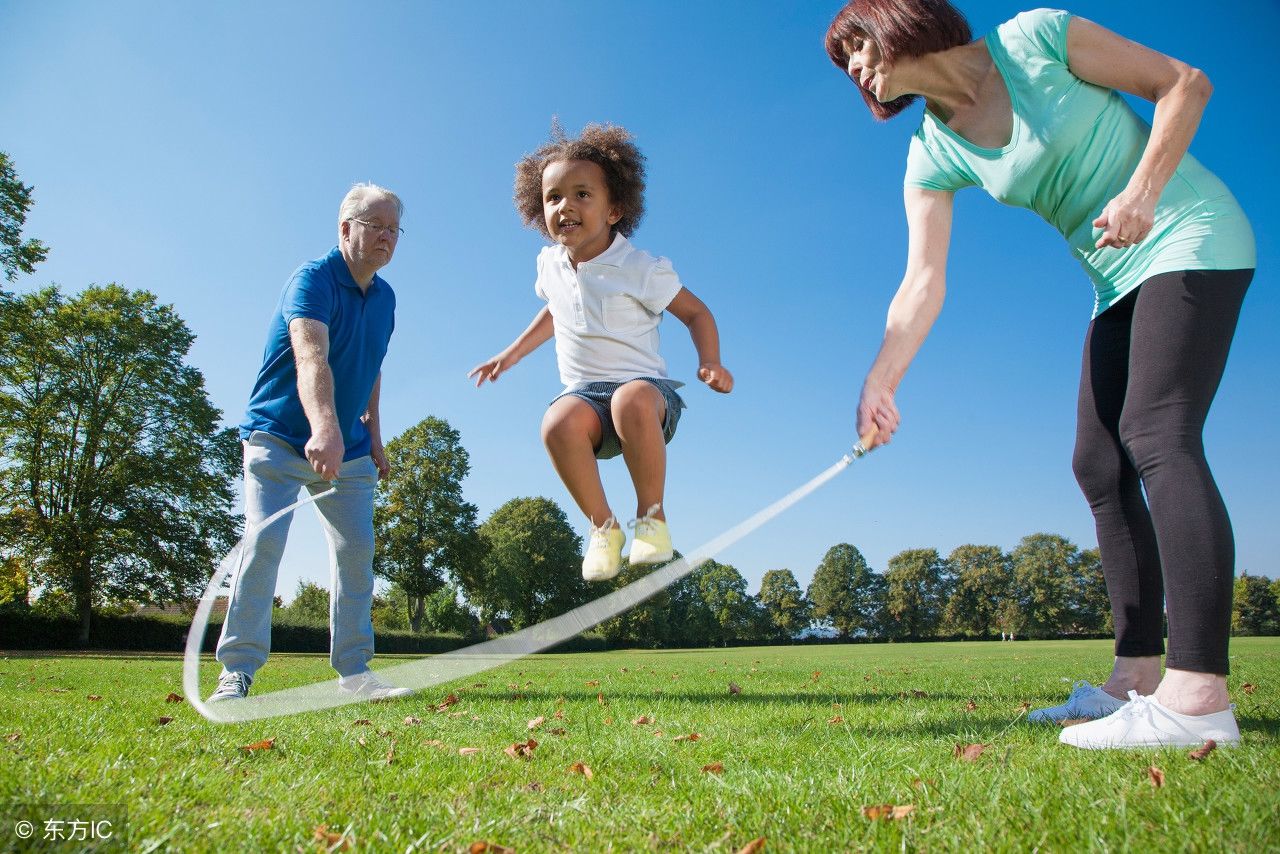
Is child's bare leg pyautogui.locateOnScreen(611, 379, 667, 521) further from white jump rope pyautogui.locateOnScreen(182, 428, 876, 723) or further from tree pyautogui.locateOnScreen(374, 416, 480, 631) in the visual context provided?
tree pyautogui.locateOnScreen(374, 416, 480, 631)

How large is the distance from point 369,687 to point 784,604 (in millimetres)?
77190

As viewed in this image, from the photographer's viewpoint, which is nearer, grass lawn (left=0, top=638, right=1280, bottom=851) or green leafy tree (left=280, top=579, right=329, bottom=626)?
grass lawn (left=0, top=638, right=1280, bottom=851)

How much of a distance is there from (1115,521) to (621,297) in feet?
8.69

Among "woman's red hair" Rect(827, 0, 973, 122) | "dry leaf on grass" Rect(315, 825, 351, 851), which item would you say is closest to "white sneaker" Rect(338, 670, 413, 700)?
"dry leaf on grass" Rect(315, 825, 351, 851)

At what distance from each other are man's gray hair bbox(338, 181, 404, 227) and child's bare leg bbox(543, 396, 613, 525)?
2.50m

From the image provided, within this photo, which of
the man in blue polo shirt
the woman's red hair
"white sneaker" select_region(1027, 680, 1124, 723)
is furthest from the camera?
the man in blue polo shirt

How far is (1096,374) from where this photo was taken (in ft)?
11.5

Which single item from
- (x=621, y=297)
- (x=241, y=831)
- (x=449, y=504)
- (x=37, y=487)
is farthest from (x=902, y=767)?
(x=449, y=504)

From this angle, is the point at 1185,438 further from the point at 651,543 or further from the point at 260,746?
the point at 260,746

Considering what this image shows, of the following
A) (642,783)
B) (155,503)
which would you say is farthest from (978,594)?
(642,783)

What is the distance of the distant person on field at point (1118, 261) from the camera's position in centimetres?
271

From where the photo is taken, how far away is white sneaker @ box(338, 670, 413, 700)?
211 inches

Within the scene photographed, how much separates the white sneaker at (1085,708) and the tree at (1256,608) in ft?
333

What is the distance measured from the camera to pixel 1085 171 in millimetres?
3211
